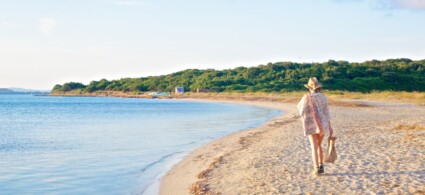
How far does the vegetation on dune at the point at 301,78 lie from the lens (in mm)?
97231

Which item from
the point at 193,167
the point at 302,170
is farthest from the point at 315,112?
the point at 193,167

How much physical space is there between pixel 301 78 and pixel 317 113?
4017 inches

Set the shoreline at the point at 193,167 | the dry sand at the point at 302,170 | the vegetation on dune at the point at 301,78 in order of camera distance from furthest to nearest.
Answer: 1. the vegetation on dune at the point at 301,78
2. the shoreline at the point at 193,167
3. the dry sand at the point at 302,170

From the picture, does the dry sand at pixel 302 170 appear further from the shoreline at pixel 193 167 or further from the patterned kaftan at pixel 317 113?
the patterned kaftan at pixel 317 113

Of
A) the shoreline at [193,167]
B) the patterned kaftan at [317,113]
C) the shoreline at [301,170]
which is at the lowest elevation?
the shoreline at [193,167]

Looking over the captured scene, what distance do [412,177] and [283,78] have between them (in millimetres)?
104999

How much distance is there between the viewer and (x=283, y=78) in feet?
368

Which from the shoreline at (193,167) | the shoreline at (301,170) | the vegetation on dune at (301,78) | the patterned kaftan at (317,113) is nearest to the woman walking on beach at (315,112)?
the patterned kaftan at (317,113)

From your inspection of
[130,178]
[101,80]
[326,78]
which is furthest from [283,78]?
[130,178]

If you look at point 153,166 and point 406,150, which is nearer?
point 406,150

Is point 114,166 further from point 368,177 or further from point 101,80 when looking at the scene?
point 101,80

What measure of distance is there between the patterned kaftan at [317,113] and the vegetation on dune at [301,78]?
86.7 meters

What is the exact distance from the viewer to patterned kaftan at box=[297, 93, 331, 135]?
8.58 meters

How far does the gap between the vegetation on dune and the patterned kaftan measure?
86730 mm
